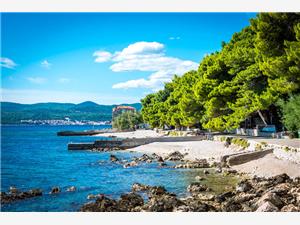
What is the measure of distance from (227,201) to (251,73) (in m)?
16.8

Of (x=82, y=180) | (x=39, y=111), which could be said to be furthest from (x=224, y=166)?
(x=39, y=111)

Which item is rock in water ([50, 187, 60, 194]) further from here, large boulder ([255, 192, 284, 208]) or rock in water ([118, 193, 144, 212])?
large boulder ([255, 192, 284, 208])

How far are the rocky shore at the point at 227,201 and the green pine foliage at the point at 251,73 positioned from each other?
517 centimetres

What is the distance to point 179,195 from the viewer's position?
53.6ft

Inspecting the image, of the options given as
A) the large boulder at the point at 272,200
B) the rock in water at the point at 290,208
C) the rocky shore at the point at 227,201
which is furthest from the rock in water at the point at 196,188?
the rock in water at the point at 290,208

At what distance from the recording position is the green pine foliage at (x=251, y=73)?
59.8ft

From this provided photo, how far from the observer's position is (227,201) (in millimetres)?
13695

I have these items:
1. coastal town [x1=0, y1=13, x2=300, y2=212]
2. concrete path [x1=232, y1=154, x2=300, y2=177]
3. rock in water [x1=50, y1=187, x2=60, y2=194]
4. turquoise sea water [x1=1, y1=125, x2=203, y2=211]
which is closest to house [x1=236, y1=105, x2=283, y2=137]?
coastal town [x1=0, y1=13, x2=300, y2=212]

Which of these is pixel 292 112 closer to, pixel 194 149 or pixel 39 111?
pixel 194 149

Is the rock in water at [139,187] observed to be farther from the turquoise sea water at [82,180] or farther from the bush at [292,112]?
the bush at [292,112]

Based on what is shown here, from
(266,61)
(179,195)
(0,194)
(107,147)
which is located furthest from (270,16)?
(107,147)

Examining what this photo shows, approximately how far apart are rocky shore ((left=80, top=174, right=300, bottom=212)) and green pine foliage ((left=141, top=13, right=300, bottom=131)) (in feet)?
17.0

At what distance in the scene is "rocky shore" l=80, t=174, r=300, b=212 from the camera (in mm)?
12070
